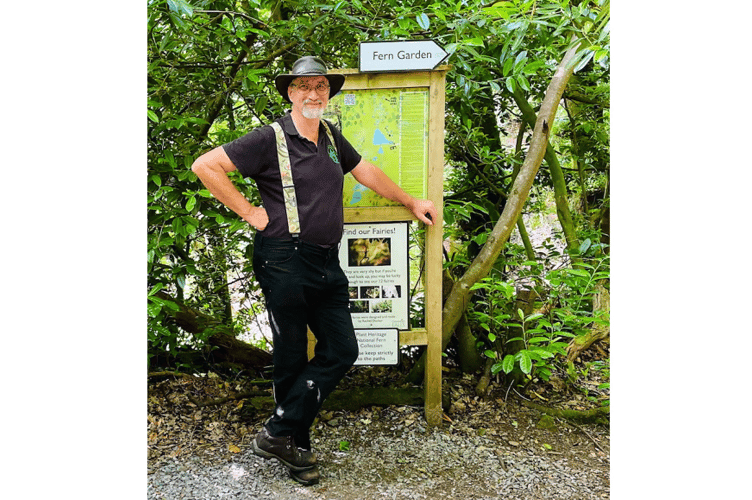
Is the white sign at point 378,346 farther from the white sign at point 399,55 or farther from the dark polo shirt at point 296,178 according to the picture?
the white sign at point 399,55

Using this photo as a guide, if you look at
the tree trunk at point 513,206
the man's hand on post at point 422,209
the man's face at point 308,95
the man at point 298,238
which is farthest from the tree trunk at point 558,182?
the man's face at point 308,95

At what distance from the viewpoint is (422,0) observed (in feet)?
12.9

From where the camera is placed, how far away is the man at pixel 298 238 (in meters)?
3.00

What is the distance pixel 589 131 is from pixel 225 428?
3.59 m

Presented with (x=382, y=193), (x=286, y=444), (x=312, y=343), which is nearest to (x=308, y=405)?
(x=286, y=444)

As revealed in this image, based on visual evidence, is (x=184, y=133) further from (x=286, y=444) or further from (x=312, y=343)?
(x=286, y=444)

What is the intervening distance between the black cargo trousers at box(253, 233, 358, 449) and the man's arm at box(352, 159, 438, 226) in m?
0.51

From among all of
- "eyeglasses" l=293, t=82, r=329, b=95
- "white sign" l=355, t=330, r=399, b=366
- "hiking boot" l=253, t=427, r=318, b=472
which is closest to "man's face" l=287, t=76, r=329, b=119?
"eyeglasses" l=293, t=82, r=329, b=95

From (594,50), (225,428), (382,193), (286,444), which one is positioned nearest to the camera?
(594,50)

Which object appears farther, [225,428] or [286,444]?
[225,428]

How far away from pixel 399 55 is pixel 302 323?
1.61 meters

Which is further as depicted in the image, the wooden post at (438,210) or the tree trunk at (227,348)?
the tree trunk at (227,348)

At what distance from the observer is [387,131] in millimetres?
3605

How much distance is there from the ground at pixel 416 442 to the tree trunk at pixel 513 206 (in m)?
0.65
